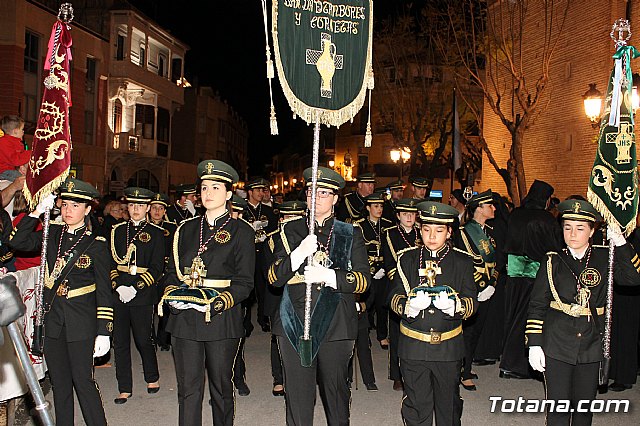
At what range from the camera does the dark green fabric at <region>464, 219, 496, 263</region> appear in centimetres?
857

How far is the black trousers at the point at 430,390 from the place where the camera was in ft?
19.0

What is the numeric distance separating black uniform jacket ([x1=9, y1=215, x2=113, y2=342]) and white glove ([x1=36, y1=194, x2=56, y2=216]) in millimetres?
120

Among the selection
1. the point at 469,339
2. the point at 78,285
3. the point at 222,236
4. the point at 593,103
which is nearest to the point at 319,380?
the point at 222,236

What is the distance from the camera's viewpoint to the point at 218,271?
582 cm

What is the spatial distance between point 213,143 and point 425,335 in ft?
178

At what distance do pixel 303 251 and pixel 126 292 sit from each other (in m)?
3.46

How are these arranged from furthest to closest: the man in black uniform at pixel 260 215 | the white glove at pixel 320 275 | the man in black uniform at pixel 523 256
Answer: the man in black uniform at pixel 260 215 → the man in black uniform at pixel 523 256 → the white glove at pixel 320 275

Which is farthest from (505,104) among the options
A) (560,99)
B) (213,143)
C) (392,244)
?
(213,143)

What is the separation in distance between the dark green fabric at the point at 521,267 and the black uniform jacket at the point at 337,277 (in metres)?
4.27

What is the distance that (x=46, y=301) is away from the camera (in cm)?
593

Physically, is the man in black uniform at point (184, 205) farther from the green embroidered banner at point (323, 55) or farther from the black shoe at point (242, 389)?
the green embroidered banner at point (323, 55)

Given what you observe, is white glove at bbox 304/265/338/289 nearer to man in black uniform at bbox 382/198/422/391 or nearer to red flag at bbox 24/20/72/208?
red flag at bbox 24/20/72/208

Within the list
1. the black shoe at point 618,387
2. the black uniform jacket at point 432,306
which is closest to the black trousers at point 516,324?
the black shoe at point 618,387

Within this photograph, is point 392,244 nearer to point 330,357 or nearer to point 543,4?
point 330,357
